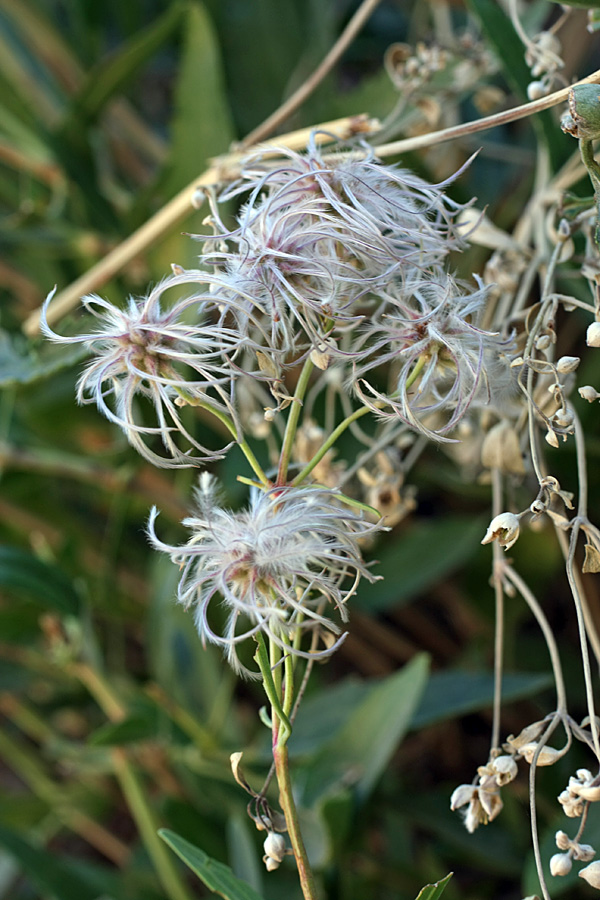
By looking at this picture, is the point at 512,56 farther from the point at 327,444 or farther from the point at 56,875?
the point at 56,875

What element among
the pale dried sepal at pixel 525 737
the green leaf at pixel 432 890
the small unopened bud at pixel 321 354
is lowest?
the green leaf at pixel 432 890

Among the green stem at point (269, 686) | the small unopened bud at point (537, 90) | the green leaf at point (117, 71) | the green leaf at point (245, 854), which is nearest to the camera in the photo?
the green stem at point (269, 686)

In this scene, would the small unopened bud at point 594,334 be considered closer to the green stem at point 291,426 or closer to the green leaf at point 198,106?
the green stem at point 291,426

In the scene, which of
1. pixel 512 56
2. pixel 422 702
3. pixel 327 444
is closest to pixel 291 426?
pixel 327 444

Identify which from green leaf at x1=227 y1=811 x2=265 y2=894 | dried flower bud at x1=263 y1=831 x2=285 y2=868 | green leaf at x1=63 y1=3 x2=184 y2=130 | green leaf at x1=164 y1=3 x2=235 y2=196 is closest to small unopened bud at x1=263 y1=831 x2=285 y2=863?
dried flower bud at x1=263 y1=831 x2=285 y2=868

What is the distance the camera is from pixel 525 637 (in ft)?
2.16

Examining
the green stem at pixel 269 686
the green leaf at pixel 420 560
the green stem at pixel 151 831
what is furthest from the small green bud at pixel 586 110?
the green stem at pixel 151 831

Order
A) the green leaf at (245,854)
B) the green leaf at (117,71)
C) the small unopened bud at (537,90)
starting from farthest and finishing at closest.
Result: 1. the green leaf at (117,71)
2. the green leaf at (245,854)
3. the small unopened bud at (537,90)

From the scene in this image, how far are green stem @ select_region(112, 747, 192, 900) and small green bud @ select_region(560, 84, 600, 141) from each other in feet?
1.60

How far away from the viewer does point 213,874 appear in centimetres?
27

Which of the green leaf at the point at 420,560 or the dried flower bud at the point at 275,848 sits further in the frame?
the green leaf at the point at 420,560

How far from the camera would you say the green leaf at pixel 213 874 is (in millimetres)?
266

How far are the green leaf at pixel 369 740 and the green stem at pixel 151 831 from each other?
0.12 metres

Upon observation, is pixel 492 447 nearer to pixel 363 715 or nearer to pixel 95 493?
pixel 363 715
